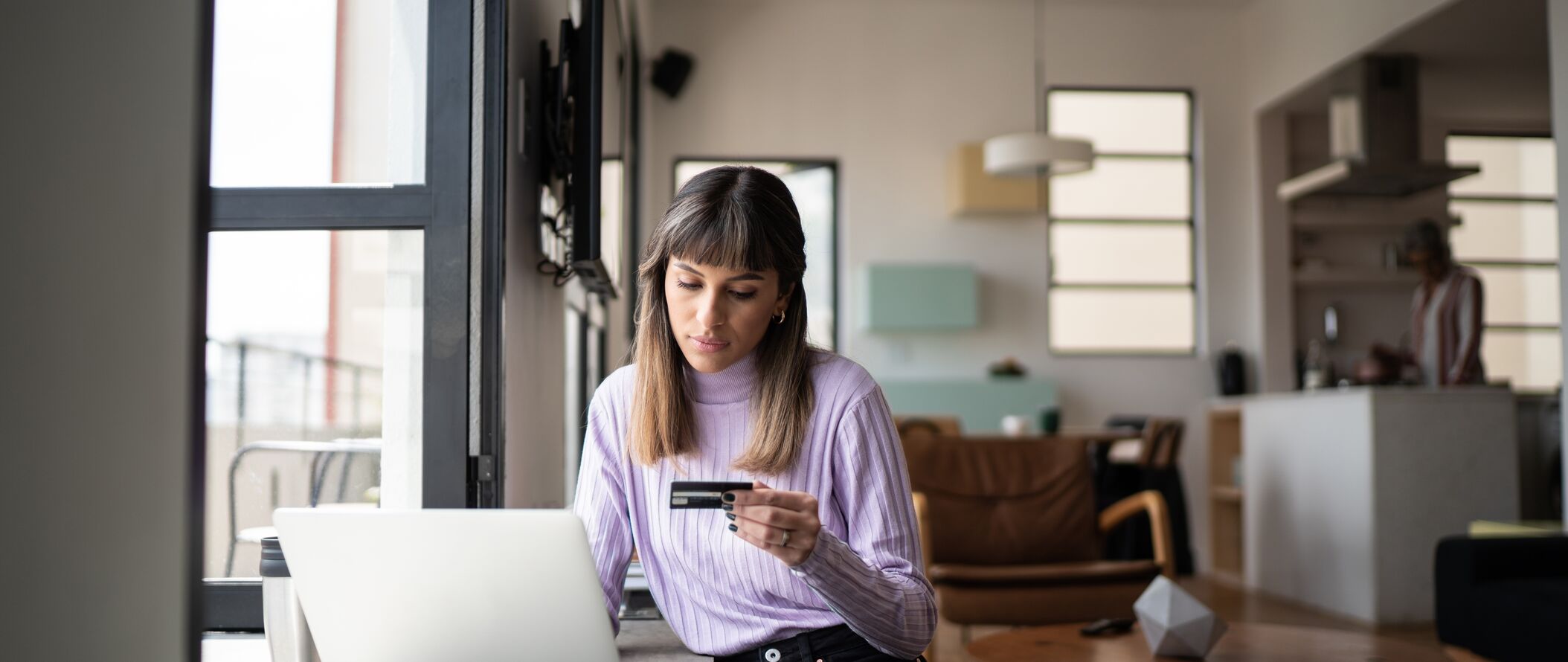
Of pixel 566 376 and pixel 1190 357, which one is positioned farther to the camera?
pixel 1190 357

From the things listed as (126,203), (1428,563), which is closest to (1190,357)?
(1428,563)

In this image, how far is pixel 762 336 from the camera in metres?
1.54

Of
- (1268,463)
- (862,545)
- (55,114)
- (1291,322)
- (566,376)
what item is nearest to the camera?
(55,114)

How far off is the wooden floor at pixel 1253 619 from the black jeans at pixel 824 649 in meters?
2.67

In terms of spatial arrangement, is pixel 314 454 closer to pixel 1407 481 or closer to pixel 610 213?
pixel 610 213

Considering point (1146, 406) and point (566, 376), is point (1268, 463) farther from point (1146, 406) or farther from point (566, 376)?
point (566, 376)

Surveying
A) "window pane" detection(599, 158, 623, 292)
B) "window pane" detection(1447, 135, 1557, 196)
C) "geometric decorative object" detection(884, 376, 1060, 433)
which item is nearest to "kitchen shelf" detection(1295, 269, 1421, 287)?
"window pane" detection(1447, 135, 1557, 196)

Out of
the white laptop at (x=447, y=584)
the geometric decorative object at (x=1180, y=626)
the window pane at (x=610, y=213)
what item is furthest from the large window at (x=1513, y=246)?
the white laptop at (x=447, y=584)

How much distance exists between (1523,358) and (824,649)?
7.23 meters

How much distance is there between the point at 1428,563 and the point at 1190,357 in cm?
251

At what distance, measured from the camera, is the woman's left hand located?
119 cm

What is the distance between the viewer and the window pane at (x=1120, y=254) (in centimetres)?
748

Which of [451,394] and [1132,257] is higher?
[1132,257]

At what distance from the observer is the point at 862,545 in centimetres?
145
